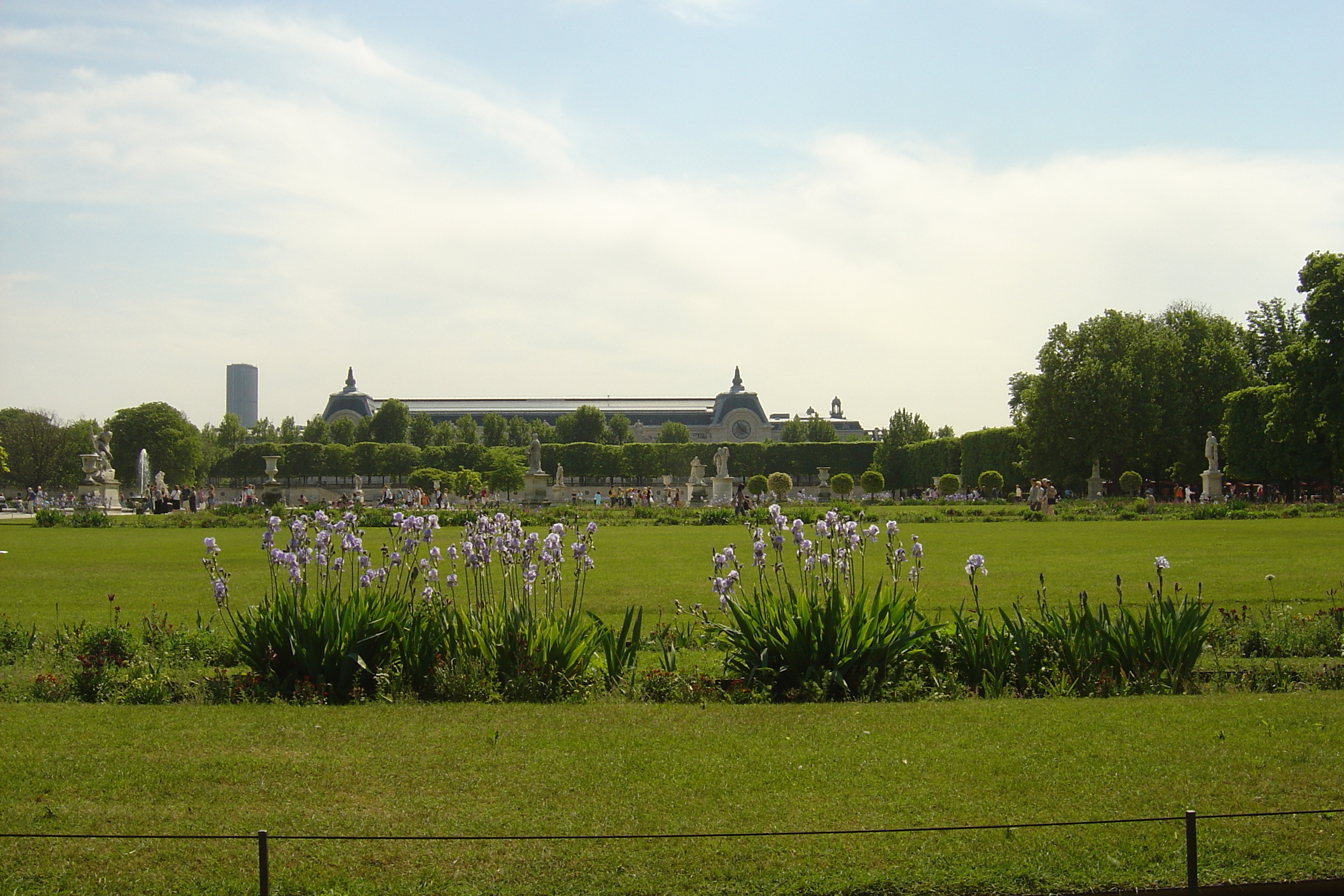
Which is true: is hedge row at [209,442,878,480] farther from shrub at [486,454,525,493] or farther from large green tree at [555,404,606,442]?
large green tree at [555,404,606,442]

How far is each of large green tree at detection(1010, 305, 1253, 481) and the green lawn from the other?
126 feet

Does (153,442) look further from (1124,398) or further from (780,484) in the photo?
(1124,398)

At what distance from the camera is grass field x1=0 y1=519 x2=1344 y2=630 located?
11.4 meters

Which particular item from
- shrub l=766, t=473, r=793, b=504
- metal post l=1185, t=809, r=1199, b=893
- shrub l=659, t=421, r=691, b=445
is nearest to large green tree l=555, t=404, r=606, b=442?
shrub l=659, t=421, r=691, b=445

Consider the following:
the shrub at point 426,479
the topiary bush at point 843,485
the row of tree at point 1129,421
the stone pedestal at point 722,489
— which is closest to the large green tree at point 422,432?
the row of tree at point 1129,421

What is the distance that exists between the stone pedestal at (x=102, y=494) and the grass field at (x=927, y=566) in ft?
62.2

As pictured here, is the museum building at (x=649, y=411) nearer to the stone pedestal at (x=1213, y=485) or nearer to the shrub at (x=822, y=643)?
the stone pedestal at (x=1213, y=485)

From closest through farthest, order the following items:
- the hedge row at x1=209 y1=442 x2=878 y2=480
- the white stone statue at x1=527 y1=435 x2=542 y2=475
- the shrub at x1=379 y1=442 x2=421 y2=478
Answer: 1. the white stone statue at x1=527 y1=435 x2=542 y2=475
2. the hedge row at x1=209 y1=442 x2=878 y2=480
3. the shrub at x1=379 y1=442 x2=421 y2=478

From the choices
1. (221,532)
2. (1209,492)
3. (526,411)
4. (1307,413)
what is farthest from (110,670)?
(526,411)

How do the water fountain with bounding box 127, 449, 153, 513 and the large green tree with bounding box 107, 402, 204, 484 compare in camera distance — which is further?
the large green tree with bounding box 107, 402, 204, 484

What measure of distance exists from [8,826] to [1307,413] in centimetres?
3461

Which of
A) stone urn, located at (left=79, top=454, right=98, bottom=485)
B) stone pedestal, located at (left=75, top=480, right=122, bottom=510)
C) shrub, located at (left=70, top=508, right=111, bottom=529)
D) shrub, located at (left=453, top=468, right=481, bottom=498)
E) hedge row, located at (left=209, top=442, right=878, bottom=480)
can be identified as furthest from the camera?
hedge row, located at (left=209, top=442, right=878, bottom=480)

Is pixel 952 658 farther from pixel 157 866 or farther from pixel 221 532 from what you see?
pixel 221 532

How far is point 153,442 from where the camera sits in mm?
67875
